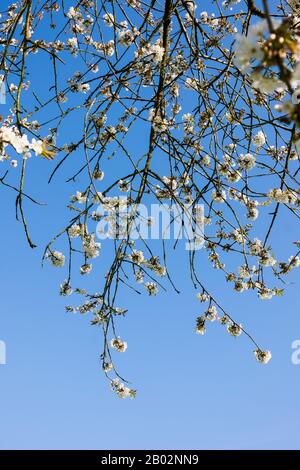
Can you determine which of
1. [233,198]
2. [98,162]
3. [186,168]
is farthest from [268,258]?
[98,162]

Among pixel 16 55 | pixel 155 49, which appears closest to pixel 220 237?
pixel 155 49

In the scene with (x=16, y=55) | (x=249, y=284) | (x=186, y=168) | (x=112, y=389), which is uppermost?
(x=16, y=55)

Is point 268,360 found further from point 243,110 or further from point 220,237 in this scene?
point 243,110

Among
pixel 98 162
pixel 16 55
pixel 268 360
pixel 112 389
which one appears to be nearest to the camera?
pixel 16 55

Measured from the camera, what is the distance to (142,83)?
12.4ft

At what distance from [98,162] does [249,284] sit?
1.35 meters

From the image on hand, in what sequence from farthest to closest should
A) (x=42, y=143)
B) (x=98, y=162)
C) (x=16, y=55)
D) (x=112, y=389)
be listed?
(x=112, y=389) → (x=98, y=162) → (x=16, y=55) → (x=42, y=143)

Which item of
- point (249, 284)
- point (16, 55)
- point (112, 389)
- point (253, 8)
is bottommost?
point (112, 389)

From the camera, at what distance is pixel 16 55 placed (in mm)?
3416

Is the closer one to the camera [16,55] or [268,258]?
[16,55]

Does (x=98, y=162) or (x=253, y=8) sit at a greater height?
(x=253, y=8)

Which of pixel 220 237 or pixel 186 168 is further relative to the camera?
pixel 220 237

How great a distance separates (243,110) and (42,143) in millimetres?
1854

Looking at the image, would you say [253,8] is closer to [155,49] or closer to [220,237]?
[155,49]
